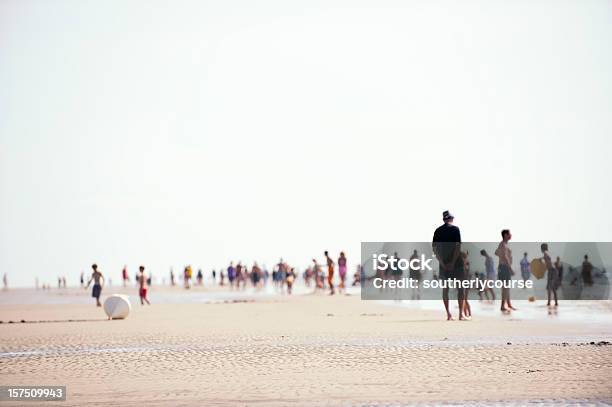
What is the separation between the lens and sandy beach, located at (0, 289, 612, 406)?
9461mm

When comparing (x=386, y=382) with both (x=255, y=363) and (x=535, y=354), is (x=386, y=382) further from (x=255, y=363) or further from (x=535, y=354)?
(x=535, y=354)

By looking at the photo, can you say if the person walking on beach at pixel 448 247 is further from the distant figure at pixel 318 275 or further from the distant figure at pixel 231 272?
the distant figure at pixel 231 272

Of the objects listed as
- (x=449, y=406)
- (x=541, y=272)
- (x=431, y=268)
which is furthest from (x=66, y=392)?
(x=431, y=268)

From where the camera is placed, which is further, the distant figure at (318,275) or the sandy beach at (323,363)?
the distant figure at (318,275)

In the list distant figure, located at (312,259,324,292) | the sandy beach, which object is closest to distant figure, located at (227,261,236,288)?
distant figure, located at (312,259,324,292)

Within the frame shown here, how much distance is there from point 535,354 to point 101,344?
299 inches

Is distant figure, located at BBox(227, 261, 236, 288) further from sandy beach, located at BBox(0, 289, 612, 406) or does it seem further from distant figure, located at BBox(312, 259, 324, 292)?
sandy beach, located at BBox(0, 289, 612, 406)

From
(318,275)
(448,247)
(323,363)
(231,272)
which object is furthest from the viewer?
(231,272)

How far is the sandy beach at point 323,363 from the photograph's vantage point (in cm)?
946

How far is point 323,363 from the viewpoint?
12.4 meters

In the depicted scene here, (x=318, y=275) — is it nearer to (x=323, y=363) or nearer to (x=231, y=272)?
(x=231, y=272)

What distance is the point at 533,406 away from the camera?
27.9ft

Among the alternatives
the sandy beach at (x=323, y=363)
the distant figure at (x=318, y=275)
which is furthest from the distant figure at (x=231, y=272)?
the sandy beach at (x=323, y=363)

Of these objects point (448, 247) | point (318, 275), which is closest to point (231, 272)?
point (318, 275)
